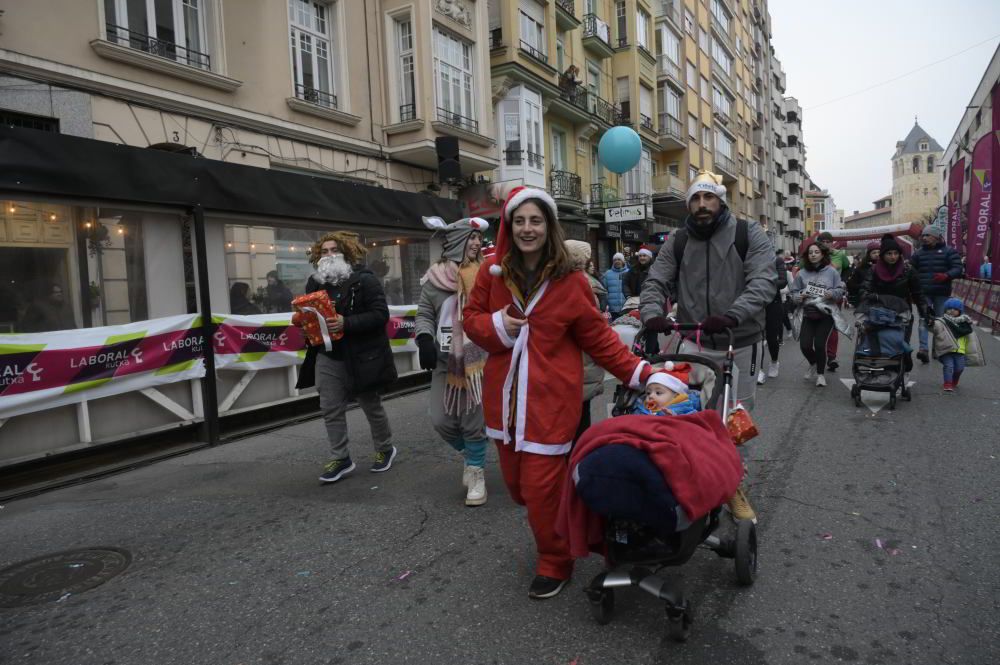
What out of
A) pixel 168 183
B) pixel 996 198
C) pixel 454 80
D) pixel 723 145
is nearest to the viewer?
pixel 168 183

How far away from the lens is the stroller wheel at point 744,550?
9.73 ft

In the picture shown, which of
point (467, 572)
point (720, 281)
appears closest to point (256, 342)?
point (467, 572)

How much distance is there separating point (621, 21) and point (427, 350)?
94.4 feet

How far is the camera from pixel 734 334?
12.2 ft

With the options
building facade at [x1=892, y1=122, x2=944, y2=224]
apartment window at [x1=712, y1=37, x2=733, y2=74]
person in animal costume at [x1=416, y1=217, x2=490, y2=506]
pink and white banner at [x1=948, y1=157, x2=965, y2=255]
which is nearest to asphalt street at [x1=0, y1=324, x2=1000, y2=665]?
person in animal costume at [x1=416, y1=217, x2=490, y2=506]

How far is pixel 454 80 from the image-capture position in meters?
15.8

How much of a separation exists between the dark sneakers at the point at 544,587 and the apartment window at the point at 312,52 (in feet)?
38.4

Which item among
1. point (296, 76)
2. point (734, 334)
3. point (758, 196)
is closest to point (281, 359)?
point (734, 334)

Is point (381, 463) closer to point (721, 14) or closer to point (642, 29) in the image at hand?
point (642, 29)

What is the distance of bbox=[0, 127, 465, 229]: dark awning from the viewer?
520 cm

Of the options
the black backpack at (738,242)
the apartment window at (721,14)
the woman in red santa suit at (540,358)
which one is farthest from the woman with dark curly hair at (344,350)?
the apartment window at (721,14)

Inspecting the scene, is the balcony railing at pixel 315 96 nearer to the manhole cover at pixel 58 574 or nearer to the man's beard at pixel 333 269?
the man's beard at pixel 333 269

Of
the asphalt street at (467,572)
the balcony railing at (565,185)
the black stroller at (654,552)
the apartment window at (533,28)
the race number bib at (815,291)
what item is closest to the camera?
the black stroller at (654,552)

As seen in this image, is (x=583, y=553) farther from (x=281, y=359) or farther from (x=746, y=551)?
(x=281, y=359)
